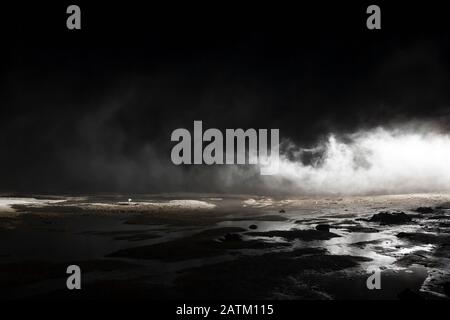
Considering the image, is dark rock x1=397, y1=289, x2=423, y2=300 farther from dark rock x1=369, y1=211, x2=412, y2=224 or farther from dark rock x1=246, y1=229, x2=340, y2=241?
dark rock x1=369, y1=211, x2=412, y2=224

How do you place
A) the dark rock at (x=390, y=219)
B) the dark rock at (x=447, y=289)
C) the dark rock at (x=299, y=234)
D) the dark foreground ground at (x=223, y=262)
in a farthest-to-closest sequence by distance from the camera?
the dark rock at (x=390, y=219) → the dark rock at (x=299, y=234) → the dark foreground ground at (x=223, y=262) → the dark rock at (x=447, y=289)

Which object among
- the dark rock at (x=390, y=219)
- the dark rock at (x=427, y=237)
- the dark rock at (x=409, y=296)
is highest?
the dark rock at (x=409, y=296)

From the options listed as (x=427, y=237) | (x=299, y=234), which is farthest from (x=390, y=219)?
(x=299, y=234)

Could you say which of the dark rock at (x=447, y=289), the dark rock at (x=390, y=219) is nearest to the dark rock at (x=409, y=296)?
the dark rock at (x=447, y=289)

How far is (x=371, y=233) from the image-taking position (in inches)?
1115

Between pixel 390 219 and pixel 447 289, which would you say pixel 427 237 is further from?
pixel 447 289

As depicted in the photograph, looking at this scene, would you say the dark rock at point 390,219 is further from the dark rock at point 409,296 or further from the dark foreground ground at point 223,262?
the dark rock at point 409,296

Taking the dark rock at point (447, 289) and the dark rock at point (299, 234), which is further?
the dark rock at point (299, 234)

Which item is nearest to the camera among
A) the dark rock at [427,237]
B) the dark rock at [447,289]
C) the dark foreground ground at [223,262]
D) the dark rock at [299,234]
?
the dark rock at [447,289]

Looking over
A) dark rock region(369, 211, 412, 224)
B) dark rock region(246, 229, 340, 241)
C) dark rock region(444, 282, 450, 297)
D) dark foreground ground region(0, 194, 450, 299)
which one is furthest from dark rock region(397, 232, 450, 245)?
dark rock region(444, 282, 450, 297)

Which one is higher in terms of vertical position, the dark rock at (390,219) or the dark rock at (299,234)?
the dark rock at (299,234)
